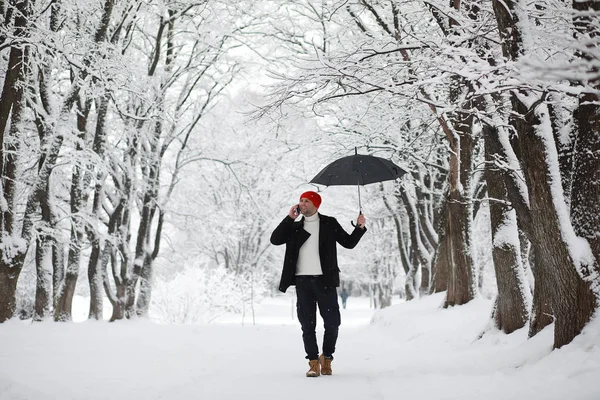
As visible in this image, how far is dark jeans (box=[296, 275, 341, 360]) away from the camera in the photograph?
17.1ft

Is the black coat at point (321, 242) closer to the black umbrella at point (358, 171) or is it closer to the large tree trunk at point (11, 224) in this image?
the black umbrella at point (358, 171)

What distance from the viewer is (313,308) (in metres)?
5.25

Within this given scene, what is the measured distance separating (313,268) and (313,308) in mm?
419

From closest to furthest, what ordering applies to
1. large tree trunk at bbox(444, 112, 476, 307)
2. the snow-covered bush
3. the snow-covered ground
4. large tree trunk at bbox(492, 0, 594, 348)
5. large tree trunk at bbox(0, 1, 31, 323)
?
1. the snow-covered ground
2. large tree trunk at bbox(492, 0, 594, 348)
3. large tree trunk at bbox(0, 1, 31, 323)
4. large tree trunk at bbox(444, 112, 476, 307)
5. the snow-covered bush

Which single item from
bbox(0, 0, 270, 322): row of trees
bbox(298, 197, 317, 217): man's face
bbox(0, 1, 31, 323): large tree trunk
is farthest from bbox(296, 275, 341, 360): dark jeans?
bbox(0, 1, 31, 323): large tree trunk

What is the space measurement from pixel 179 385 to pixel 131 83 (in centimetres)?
653

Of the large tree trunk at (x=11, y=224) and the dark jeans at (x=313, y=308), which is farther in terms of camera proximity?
the large tree trunk at (x=11, y=224)

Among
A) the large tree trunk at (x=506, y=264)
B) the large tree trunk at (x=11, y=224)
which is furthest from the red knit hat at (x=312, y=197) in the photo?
the large tree trunk at (x=11, y=224)

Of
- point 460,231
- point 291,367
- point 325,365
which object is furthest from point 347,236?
point 460,231

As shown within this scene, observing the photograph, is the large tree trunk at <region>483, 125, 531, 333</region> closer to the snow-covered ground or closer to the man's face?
the snow-covered ground

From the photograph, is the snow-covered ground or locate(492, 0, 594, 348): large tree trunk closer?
the snow-covered ground

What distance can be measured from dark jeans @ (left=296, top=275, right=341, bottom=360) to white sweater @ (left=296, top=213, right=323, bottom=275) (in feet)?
0.22

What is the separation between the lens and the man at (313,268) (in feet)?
17.1

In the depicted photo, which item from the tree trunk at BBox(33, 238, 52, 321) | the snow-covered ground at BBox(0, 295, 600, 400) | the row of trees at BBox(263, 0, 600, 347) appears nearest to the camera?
the snow-covered ground at BBox(0, 295, 600, 400)
